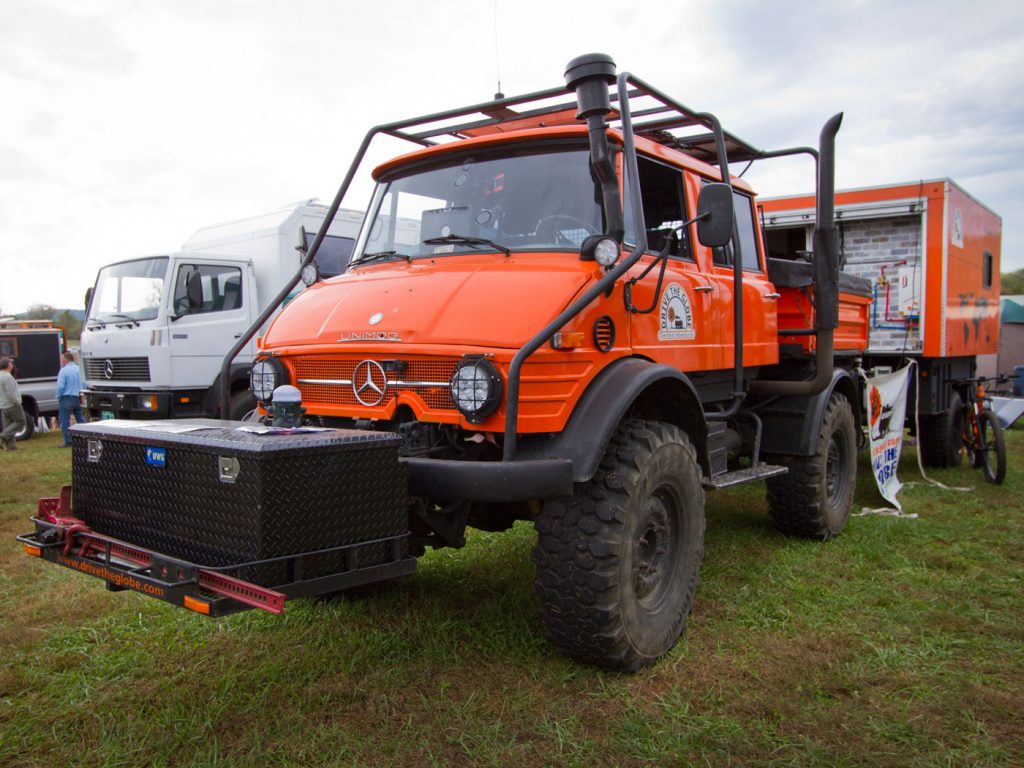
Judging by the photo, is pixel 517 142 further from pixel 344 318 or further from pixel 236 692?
pixel 236 692

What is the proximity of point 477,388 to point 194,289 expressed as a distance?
25.3ft

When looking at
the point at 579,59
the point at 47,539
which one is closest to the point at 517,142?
the point at 579,59

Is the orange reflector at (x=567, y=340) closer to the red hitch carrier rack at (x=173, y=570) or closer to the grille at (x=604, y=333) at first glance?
the grille at (x=604, y=333)

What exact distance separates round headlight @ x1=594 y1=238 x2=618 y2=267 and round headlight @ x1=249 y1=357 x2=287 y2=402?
1.71m

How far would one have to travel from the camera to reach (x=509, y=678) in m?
3.63

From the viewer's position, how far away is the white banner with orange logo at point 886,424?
7.11m

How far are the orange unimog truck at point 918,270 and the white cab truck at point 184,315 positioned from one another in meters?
6.15

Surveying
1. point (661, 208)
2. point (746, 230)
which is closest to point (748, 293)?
point (746, 230)

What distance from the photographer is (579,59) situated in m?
3.53

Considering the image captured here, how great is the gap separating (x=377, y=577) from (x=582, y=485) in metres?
0.97

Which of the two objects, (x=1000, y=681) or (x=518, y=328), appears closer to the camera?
(x=518, y=328)

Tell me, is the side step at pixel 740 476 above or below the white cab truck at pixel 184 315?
below

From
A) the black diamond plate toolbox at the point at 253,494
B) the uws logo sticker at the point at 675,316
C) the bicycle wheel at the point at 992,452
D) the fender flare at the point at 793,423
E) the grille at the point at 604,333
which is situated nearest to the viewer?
the black diamond plate toolbox at the point at 253,494

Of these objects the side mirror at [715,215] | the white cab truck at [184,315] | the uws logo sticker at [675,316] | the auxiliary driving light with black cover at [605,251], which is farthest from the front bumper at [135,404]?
the side mirror at [715,215]
